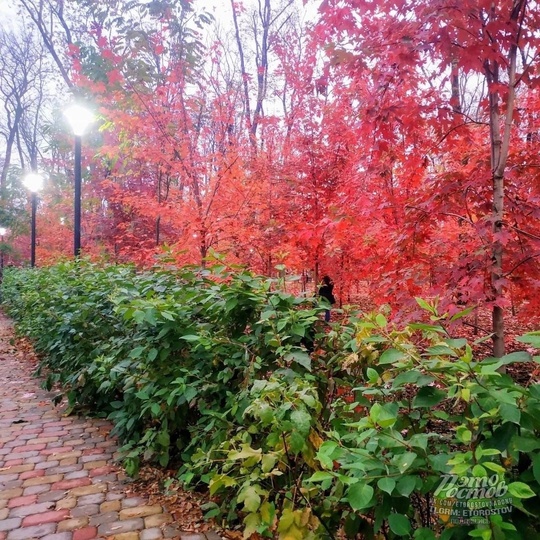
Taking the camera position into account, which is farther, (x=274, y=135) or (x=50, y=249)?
(x=50, y=249)

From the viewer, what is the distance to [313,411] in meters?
2.01

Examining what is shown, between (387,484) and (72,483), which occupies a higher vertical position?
(387,484)

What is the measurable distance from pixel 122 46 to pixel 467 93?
12818 mm

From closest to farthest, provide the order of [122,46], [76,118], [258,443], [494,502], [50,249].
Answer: [494,502]
[258,443]
[122,46]
[76,118]
[50,249]

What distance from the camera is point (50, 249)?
735 inches

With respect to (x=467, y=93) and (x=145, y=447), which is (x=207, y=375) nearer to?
(x=145, y=447)

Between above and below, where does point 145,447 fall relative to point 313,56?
below

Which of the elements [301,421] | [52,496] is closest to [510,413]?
[301,421]

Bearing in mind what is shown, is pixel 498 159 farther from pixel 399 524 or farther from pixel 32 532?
pixel 32 532

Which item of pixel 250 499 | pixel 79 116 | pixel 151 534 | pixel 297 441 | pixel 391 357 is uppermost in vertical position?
pixel 79 116

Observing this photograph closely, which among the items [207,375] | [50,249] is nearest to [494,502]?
[207,375]

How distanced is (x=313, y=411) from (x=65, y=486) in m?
2.05

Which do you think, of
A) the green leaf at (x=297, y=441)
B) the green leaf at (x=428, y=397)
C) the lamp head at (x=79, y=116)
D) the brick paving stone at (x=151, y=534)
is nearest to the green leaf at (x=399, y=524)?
the green leaf at (x=428, y=397)

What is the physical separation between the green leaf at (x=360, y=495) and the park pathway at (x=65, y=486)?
1.44 meters
